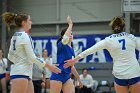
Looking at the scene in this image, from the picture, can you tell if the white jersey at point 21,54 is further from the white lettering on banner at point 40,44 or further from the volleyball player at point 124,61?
the white lettering on banner at point 40,44

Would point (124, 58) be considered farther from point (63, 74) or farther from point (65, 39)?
point (63, 74)

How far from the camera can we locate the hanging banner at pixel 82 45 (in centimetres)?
1371

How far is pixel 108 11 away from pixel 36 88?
5.12m

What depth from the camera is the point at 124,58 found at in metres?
5.16

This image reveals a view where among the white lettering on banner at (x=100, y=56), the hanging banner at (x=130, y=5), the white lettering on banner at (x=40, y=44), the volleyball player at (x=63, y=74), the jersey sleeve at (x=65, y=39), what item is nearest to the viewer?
the jersey sleeve at (x=65, y=39)

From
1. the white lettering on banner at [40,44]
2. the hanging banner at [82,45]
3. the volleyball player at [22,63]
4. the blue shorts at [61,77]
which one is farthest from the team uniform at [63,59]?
the white lettering on banner at [40,44]

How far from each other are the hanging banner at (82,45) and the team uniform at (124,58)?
8305mm

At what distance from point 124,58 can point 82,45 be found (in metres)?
8.81

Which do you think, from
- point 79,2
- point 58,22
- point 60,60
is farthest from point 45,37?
point 60,60

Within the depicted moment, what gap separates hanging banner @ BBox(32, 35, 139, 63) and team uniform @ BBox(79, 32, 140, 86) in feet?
27.2

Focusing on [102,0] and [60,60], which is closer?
[60,60]

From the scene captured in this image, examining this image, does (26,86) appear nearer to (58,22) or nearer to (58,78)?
(58,78)

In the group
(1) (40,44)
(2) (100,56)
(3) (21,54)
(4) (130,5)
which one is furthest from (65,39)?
(1) (40,44)

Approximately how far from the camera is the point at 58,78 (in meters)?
6.33
